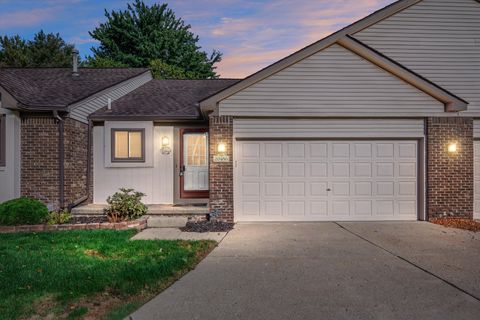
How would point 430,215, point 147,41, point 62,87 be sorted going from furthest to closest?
point 147,41, point 62,87, point 430,215

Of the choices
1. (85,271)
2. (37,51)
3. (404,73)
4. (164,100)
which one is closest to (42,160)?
(164,100)

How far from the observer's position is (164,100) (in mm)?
13328

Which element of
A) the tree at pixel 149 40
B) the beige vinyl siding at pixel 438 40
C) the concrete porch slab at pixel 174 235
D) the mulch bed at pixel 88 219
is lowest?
the concrete porch slab at pixel 174 235

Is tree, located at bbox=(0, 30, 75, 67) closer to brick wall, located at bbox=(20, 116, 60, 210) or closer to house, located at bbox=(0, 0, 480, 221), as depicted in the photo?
house, located at bbox=(0, 0, 480, 221)

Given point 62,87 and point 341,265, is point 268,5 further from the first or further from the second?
point 341,265

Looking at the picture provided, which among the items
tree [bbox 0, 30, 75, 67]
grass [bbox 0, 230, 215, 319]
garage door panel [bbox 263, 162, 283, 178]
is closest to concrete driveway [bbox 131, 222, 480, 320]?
grass [bbox 0, 230, 215, 319]

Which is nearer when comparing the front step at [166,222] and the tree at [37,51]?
the front step at [166,222]

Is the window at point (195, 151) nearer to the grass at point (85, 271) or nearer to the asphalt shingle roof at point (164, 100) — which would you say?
the asphalt shingle roof at point (164, 100)

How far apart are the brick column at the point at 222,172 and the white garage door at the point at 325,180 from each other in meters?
0.32

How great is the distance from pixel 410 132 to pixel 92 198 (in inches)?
388

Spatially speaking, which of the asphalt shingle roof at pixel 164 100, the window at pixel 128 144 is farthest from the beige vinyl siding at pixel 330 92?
the window at pixel 128 144

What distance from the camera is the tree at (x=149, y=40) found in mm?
32969

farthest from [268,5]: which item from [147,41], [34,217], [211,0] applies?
[147,41]

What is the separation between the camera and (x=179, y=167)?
12.0 metres
